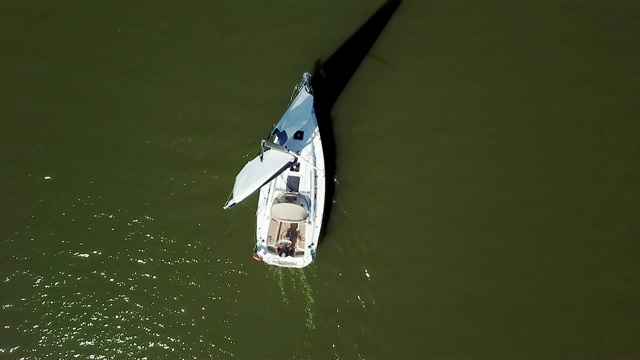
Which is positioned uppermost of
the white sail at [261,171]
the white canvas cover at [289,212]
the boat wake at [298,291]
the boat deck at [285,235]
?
the white sail at [261,171]

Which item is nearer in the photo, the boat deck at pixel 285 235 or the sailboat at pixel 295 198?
the sailboat at pixel 295 198

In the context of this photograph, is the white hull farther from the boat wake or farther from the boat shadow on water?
the boat shadow on water

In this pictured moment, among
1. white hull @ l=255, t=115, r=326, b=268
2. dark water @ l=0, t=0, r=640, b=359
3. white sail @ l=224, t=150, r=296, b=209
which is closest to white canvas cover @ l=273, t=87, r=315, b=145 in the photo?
white hull @ l=255, t=115, r=326, b=268

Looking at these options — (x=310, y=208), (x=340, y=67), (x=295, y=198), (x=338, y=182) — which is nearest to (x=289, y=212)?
(x=295, y=198)

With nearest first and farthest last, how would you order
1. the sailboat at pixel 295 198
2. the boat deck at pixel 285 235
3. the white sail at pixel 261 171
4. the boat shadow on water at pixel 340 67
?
1. the white sail at pixel 261 171
2. the sailboat at pixel 295 198
3. the boat deck at pixel 285 235
4. the boat shadow on water at pixel 340 67

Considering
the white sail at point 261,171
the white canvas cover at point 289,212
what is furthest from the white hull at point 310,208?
the white sail at point 261,171

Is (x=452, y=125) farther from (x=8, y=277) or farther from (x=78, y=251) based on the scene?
(x=8, y=277)

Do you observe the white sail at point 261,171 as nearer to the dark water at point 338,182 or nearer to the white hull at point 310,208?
the white hull at point 310,208
